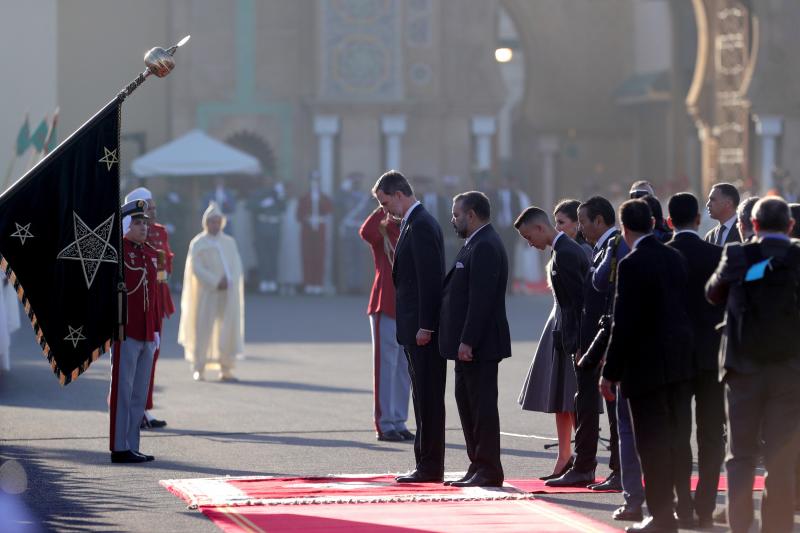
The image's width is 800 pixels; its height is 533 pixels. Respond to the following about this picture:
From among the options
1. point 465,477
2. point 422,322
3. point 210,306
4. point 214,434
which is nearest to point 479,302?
point 422,322

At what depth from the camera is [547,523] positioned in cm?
929

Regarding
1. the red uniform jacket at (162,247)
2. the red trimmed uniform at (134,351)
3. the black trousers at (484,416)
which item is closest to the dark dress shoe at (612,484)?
the black trousers at (484,416)

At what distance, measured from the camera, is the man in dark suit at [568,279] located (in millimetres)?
10742

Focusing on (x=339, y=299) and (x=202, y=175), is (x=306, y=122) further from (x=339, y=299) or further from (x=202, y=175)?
(x=339, y=299)

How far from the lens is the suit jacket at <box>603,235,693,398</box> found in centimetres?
884

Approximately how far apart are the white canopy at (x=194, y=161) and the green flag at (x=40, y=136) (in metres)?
11.0

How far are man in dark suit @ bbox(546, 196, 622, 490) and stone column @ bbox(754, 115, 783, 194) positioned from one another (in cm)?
2214

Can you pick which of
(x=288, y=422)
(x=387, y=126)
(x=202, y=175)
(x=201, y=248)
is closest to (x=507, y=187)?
(x=387, y=126)

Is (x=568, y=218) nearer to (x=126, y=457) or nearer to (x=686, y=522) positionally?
(x=686, y=522)

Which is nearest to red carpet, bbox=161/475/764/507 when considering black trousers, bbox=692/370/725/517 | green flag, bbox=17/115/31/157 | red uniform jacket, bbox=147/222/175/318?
black trousers, bbox=692/370/725/517

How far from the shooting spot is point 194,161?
31234 millimetres

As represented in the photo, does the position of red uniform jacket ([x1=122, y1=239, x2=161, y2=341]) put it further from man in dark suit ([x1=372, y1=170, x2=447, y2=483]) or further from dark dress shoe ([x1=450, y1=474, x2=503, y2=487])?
dark dress shoe ([x1=450, y1=474, x2=503, y2=487])

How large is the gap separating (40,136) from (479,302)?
10190mm

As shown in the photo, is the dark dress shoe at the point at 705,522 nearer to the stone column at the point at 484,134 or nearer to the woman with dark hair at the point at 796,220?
the woman with dark hair at the point at 796,220
